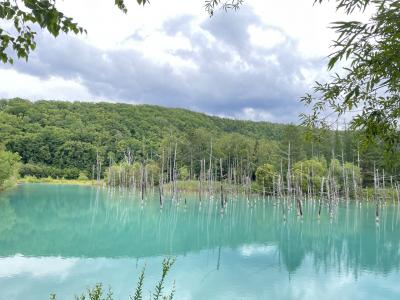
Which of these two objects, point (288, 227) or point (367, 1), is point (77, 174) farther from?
point (367, 1)

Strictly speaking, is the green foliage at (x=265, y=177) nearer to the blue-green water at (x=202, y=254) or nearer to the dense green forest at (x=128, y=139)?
the dense green forest at (x=128, y=139)

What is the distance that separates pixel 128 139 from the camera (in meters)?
94.7

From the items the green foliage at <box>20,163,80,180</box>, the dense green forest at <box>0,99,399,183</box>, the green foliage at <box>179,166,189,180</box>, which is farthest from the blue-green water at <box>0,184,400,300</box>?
the green foliage at <box>20,163,80,180</box>

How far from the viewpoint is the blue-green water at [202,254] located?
14.1 m

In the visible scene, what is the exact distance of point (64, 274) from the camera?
1494cm

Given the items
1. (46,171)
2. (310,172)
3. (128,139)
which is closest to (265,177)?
(310,172)

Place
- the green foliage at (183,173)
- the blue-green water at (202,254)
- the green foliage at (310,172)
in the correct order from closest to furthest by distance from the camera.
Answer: the blue-green water at (202,254) < the green foliage at (310,172) < the green foliage at (183,173)

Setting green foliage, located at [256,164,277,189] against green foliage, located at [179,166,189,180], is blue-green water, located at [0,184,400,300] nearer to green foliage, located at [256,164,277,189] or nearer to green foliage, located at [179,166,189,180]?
green foliage, located at [256,164,277,189]

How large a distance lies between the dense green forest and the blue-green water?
3072 cm

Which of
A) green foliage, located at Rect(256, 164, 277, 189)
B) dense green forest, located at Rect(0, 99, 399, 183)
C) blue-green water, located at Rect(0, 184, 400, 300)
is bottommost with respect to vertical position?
blue-green water, located at Rect(0, 184, 400, 300)

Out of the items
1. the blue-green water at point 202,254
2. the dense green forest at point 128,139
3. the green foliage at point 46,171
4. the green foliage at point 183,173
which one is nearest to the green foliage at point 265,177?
the dense green forest at point 128,139

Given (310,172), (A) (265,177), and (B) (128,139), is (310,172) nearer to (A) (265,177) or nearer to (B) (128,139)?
(A) (265,177)

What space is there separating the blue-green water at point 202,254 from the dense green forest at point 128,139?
101ft

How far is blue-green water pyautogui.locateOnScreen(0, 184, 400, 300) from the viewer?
14062 millimetres
